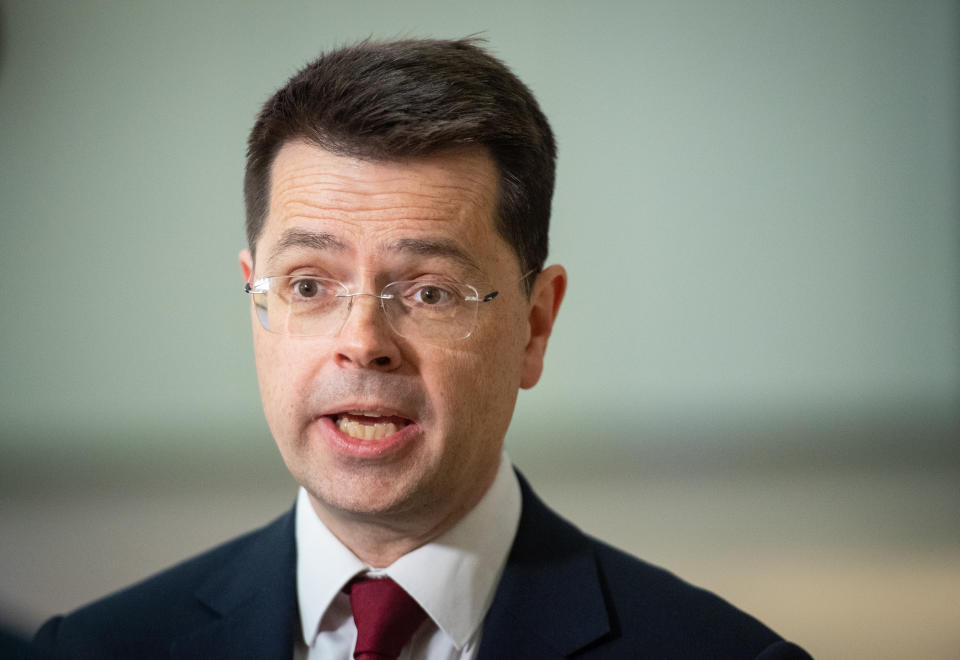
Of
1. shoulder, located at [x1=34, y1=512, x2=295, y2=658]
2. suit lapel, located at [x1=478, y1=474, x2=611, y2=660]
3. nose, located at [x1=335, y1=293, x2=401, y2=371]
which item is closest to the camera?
nose, located at [x1=335, y1=293, x2=401, y2=371]

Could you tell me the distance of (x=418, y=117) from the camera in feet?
4.51

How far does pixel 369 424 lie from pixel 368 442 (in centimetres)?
3

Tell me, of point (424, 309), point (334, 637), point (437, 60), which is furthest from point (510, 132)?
point (334, 637)

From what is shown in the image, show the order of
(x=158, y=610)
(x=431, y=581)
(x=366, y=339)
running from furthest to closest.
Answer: (x=158, y=610) < (x=431, y=581) < (x=366, y=339)

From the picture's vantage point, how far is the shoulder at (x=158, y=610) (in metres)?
1.54

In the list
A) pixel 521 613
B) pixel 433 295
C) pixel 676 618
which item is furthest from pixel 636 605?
pixel 433 295

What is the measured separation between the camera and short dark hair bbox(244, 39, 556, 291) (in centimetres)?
138

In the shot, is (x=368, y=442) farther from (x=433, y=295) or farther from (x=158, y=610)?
(x=158, y=610)

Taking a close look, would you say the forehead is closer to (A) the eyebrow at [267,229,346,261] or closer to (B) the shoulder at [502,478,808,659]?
(A) the eyebrow at [267,229,346,261]

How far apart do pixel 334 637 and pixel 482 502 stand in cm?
32

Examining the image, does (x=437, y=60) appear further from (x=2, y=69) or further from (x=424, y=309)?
(x=2, y=69)

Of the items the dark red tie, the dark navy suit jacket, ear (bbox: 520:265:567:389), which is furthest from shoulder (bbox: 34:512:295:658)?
ear (bbox: 520:265:567:389)

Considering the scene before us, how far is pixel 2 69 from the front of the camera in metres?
4.04

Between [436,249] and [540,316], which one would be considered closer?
[436,249]
